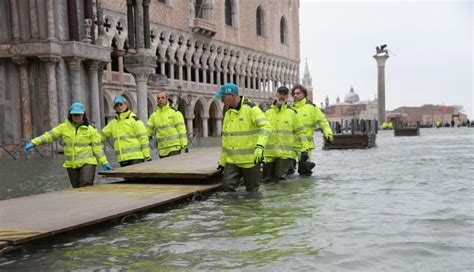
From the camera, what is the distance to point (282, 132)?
9.47 metres

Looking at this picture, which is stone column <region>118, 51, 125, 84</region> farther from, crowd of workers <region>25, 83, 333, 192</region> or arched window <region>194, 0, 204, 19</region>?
crowd of workers <region>25, 83, 333, 192</region>

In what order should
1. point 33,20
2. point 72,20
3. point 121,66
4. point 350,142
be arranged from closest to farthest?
point 33,20 < point 72,20 < point 350,142 < point 121,66

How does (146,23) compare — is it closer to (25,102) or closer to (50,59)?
(50,59)

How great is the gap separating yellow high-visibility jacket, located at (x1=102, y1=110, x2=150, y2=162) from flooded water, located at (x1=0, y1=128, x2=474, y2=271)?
2039 millimetres

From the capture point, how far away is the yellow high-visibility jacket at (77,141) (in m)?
8.11

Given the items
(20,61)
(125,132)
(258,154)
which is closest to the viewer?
(258,154)

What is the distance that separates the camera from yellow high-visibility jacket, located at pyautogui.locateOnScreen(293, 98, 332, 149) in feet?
33.6

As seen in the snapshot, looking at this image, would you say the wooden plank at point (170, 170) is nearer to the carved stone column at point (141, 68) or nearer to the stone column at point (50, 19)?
the stone column at point (50, 19)

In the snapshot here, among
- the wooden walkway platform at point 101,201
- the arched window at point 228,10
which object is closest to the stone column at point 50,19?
the wooden walkway platform at point 101,201

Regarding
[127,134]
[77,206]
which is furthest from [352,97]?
[77,206]

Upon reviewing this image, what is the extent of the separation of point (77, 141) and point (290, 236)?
4.26m

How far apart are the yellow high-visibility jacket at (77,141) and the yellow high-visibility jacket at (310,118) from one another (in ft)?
13.0

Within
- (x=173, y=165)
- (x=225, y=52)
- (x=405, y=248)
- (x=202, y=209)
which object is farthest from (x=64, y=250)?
(x=225, y=52)

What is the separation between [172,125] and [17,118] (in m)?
11.8
